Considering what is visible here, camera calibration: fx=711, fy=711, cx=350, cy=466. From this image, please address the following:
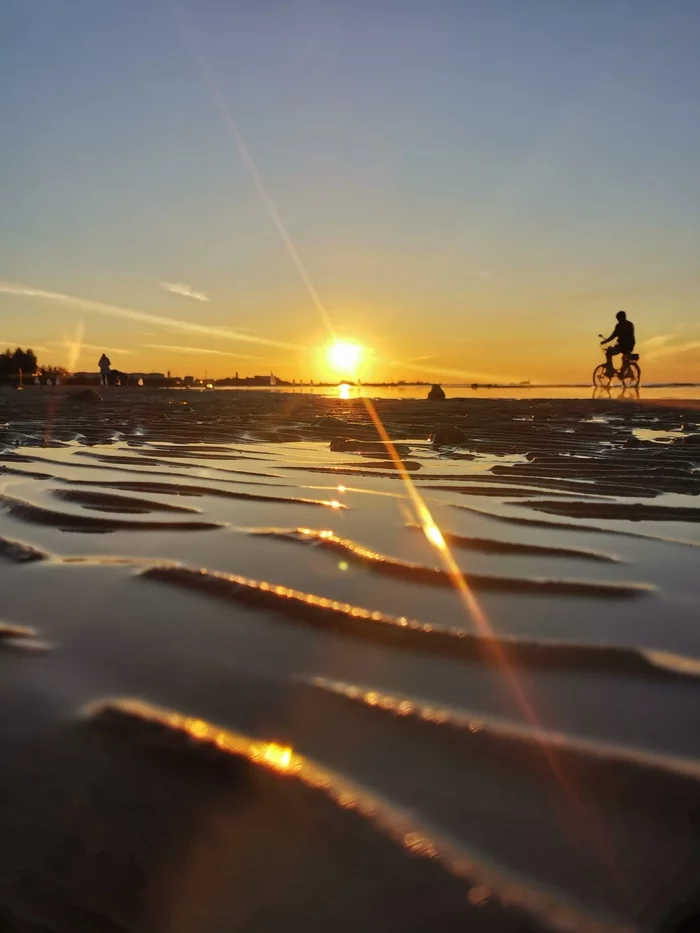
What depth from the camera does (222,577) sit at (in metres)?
2.23

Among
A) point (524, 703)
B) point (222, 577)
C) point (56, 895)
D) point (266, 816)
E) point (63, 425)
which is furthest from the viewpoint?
point (63, 425)

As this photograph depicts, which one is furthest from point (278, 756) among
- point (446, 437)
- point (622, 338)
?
point (622, 338)

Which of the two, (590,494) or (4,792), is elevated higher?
(590,494)

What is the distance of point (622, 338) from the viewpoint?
61.0 feet

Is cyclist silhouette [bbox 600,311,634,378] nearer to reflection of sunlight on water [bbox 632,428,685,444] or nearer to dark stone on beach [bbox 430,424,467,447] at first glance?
reflection of sunlight on water [bbox 632,428,685,444]

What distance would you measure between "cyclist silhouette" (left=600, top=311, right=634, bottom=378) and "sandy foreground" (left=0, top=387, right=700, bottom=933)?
16616 millimetres

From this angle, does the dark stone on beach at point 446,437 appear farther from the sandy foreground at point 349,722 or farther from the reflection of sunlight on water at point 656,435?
the sandy foreground at point 349,722

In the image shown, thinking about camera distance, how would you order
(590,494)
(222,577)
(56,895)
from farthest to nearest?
(590,494) → (222,577) → (56,895)

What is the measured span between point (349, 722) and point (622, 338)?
62.4 ft

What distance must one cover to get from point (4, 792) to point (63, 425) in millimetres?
8547

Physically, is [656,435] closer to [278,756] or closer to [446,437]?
[446,437]

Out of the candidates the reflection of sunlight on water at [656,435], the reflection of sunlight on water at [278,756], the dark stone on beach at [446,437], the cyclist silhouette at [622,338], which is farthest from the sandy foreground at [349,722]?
the cyclist silhouette at [622,338]

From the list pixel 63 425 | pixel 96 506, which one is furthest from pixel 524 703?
pixel 63 425

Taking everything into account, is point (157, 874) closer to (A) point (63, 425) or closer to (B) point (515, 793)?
(B) point (515, 793)
